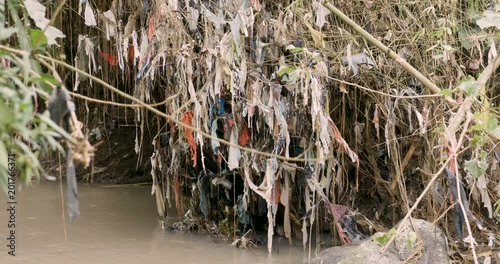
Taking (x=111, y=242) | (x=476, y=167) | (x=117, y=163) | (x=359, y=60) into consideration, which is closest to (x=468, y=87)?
(x=476, y=167)

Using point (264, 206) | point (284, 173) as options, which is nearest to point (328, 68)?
point (284, 173)

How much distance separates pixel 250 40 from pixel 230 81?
0.37 meters

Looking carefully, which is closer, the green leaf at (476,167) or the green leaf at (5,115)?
the green leaf at (5,115)

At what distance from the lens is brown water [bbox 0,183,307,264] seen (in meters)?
4.52

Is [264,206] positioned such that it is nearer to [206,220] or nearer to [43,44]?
[206,220]

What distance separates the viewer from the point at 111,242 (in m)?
4.85

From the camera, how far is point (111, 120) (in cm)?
723

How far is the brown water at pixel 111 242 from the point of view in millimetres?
4523

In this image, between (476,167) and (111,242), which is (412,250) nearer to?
(476,167)

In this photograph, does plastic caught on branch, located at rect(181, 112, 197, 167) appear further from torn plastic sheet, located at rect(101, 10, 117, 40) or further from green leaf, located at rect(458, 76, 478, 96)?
green leaf, located at rect(458, 76, 478, 96)

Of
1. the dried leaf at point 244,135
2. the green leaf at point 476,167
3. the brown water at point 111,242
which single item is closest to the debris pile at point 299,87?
the dried leaf at point 244,135

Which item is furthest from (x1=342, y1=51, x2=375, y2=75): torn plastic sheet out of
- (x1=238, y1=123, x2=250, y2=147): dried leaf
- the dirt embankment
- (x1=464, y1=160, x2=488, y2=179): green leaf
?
the dirt embankment

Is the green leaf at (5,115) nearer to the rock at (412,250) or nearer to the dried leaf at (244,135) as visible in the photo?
the rock at (412,250)

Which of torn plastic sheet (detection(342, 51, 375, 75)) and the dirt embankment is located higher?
torn plastic sheet (detection(342, 51, 375, 75))
